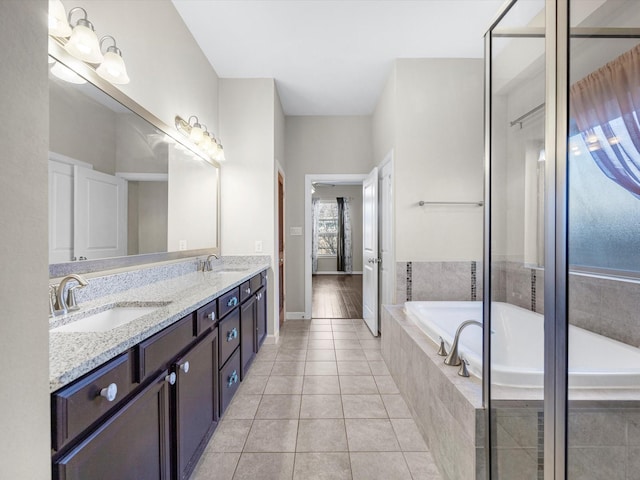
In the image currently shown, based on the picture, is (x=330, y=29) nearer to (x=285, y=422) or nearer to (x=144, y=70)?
(x=144, y=70)

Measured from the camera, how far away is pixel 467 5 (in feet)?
7.54

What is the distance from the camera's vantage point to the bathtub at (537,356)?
0.98 metres

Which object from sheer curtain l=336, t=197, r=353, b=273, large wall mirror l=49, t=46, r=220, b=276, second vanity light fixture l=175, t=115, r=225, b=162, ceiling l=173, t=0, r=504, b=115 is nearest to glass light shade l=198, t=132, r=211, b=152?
second vanity light fixture l=175, t=115, r=225, b=162

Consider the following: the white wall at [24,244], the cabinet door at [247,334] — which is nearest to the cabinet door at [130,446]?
the white wall at [24,244]

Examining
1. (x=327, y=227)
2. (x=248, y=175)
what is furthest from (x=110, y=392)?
(x=327, y=227)

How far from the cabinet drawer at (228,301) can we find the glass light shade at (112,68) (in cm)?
124

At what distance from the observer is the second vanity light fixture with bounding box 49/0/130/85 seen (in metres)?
1.21

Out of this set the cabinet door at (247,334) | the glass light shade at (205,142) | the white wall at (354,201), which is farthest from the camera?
the white wall at (354,201)

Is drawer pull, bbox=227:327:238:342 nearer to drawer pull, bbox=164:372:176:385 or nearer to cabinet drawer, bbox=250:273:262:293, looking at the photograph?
cabinet drawer, bbox=250:273:262:293

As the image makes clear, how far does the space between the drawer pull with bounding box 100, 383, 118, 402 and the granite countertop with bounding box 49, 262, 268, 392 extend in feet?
0.25

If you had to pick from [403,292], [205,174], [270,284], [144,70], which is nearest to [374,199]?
[403,292]

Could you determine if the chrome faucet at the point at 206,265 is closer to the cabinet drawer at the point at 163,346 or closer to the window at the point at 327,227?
the cabinet drawer at the point at 163,346

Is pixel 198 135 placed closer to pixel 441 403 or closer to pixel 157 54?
pixel 157 54

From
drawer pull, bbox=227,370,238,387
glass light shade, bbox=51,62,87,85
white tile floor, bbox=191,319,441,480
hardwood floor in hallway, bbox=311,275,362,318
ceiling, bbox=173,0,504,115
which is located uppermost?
ceiling, bbox=173,0,504,115
